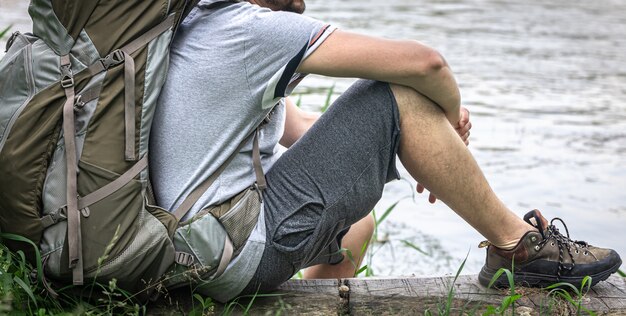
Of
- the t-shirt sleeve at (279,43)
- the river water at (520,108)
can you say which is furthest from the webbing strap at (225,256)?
the river water at (520,108)

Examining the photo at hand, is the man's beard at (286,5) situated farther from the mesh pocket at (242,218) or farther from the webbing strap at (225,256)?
the webbing strap at (225,256)

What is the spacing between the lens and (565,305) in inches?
124

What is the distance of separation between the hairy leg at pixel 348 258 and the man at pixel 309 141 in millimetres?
390

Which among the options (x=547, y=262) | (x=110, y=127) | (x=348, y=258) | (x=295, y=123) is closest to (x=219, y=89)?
(x=110, y=127)

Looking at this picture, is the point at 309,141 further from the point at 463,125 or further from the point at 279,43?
the point at 463,125

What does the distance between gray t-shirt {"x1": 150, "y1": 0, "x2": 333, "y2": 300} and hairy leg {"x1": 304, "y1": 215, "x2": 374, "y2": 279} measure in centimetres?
78

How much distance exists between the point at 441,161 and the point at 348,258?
0.75m

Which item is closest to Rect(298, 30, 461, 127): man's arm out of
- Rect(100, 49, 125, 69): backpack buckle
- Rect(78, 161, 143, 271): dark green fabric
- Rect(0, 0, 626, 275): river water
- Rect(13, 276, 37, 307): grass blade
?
Rect(100, 49, 125, 69): backpack buckle

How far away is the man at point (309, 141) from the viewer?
110 inches

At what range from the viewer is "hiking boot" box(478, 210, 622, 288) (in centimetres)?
324

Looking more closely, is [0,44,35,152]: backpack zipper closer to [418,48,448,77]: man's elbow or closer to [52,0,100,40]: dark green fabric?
[52,0,100,40]: dark green fabric

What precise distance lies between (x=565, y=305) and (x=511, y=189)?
331 cm

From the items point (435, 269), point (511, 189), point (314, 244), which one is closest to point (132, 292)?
point (314, 244)

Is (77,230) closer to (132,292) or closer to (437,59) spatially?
(132,292)
